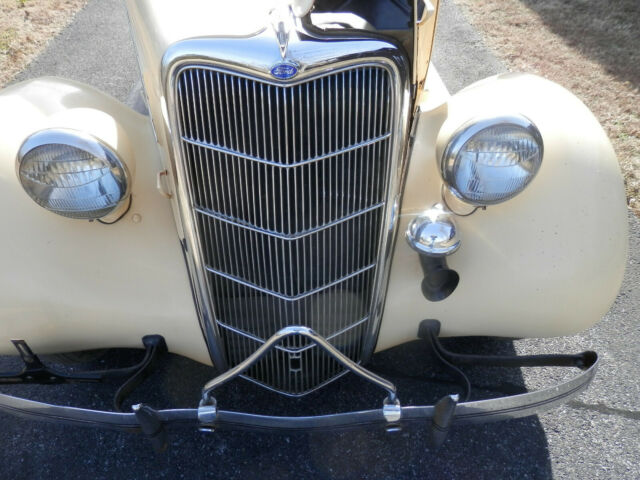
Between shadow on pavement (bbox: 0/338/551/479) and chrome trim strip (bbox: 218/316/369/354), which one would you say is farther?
shadow on pavement (bbox: 0/338/551/479)

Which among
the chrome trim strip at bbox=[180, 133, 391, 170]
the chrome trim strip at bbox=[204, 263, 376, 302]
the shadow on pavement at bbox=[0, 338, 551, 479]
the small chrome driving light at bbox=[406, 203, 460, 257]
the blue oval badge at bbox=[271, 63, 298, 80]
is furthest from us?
the shadow on pavement at bbox=[0, 338, 551, 479]

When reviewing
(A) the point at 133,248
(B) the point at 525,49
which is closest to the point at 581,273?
(A) the point at 133,248

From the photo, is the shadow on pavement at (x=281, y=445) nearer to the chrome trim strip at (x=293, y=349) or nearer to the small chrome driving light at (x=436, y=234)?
the chrome trim strip at (x=293, y=349)

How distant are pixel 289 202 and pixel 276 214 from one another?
65 mm

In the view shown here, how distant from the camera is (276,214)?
168cm

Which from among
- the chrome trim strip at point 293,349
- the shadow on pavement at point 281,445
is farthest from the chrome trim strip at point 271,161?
the shadow on pavement at point 281,445

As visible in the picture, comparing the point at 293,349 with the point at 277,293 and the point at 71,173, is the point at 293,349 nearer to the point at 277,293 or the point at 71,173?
the point at 277,293

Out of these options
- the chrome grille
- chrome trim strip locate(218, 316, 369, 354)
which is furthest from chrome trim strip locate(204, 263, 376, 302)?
chrome trim strip locate(218, 316, 369, 354)

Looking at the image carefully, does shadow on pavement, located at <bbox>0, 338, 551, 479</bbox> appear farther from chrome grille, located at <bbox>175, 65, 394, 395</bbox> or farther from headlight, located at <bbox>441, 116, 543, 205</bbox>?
headlight, located at <bbox>441, 116, 543, 205</bbox>

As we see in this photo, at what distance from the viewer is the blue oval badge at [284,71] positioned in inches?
57.4

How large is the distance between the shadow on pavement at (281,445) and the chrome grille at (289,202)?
236mm

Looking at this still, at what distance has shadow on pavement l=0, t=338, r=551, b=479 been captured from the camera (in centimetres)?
204

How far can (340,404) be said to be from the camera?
2.24m

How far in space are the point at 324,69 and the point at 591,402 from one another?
5.94ft
